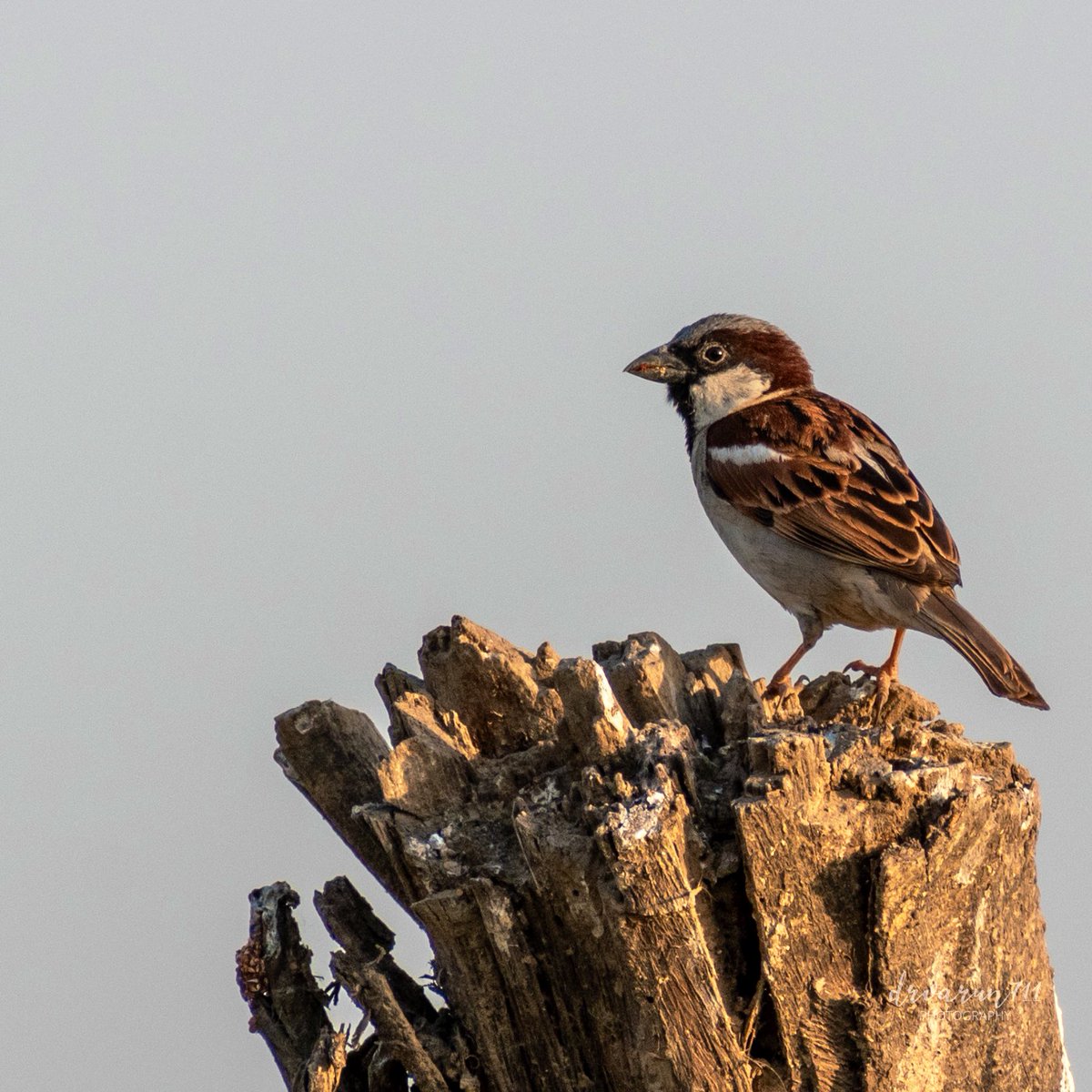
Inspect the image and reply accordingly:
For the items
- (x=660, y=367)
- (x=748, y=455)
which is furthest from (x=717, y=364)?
(x=748, y=455)

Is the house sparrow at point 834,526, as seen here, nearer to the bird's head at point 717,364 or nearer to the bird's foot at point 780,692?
the bird's head at point 717,364

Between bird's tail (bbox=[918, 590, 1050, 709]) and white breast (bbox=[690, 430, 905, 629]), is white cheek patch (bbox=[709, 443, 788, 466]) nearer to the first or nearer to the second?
white breast (bbox=[690, 430, 905, 629])

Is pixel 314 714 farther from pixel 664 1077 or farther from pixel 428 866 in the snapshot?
pixel 664 1077

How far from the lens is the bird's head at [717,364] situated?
7.93 metres

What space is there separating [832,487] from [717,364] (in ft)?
4.70

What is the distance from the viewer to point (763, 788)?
350 centimetres

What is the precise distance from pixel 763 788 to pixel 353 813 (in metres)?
1.17

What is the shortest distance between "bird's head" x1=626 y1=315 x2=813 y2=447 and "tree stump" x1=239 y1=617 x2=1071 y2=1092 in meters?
4.10

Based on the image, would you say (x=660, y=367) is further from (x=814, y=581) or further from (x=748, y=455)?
(x=814, y=581)

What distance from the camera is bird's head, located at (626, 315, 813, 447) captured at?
7.93 metres

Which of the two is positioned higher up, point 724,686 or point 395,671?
point 395,671

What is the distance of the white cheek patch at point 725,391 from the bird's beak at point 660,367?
0.12 m

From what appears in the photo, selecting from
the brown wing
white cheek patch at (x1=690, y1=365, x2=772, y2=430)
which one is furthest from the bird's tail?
white cheek patch at (x1=690, y1=365, x2=772, y2=430)

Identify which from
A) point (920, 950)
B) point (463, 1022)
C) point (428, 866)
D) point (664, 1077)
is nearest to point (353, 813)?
point (428, 866)
